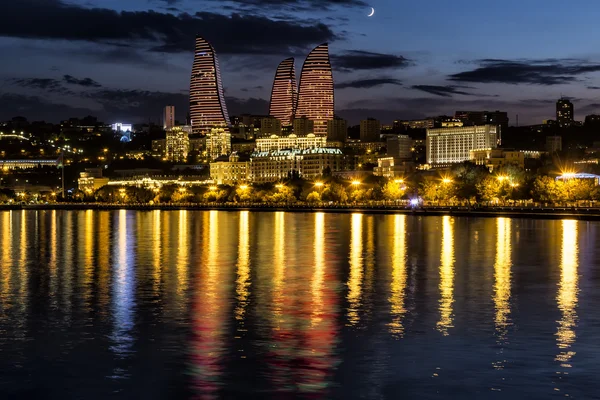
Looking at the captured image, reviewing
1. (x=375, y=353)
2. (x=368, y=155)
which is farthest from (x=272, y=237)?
(x=368, y=155)

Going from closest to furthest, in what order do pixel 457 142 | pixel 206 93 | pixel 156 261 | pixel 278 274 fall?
pixel 278 274 < pixel 156 261 < pixel 457 142 < pixel 206 93

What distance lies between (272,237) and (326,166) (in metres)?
95.9

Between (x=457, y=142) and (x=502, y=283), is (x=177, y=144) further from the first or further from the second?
(x=502, y=283)

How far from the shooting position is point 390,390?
11.0 metres

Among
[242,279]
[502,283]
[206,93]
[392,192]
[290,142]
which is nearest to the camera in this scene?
[502,283]

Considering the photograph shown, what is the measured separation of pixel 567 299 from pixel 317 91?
543 feet

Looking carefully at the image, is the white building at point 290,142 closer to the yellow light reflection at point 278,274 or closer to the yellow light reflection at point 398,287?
the yellow light reflection at point 278,274

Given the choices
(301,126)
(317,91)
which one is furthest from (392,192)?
(317,91)

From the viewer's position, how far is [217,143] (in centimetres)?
17262

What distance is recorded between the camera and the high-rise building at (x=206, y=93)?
7003 inches

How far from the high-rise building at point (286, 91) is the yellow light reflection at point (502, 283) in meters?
157

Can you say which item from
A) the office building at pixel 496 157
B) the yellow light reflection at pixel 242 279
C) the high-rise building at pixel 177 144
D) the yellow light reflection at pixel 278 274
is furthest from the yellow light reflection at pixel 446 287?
the high-rise building at pixel 177 144

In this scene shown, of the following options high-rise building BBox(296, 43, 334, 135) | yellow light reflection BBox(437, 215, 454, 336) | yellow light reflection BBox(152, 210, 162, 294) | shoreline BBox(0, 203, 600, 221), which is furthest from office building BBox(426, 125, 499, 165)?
yellow light reflection BBox(437, 215, 454, 336)

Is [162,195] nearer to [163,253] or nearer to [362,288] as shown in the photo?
[163,253]
